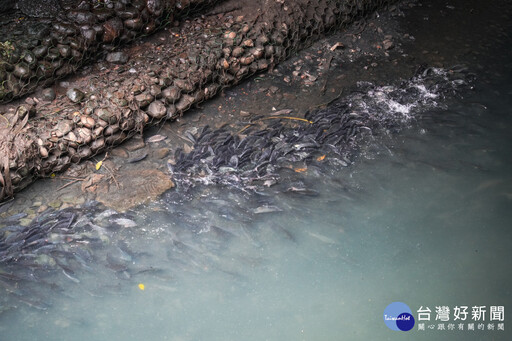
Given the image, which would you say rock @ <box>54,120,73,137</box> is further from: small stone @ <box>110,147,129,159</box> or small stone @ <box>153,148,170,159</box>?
small stone @ <box>153,148,170,159</box>

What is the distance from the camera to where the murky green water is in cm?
255

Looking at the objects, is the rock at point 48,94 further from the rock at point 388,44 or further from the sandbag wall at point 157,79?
the rock at point 388,44

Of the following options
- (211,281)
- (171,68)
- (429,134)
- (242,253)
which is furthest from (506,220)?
(171,68)

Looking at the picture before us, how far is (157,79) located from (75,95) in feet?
1.76

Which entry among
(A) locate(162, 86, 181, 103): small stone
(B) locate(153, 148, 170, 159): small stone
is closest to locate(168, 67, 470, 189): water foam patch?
(B) locate(153, 148, 170, 159): small stone

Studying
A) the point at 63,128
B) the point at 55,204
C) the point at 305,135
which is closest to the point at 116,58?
the point at 63,128

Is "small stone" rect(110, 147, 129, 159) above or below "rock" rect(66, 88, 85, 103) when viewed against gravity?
below

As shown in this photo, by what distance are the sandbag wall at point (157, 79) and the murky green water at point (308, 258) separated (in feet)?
1.75

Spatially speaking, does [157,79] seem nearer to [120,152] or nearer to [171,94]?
[171,94]

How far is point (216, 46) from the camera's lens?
3.75 metres

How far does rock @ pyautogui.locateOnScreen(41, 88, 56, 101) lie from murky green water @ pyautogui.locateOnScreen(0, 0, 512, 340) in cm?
89

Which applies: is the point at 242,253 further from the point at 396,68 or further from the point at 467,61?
the point at 467,61

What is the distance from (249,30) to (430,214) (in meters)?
1.92

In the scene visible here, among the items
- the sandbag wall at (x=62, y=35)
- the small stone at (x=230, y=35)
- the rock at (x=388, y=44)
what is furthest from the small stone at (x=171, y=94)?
the rock at (x=388, y=44)
